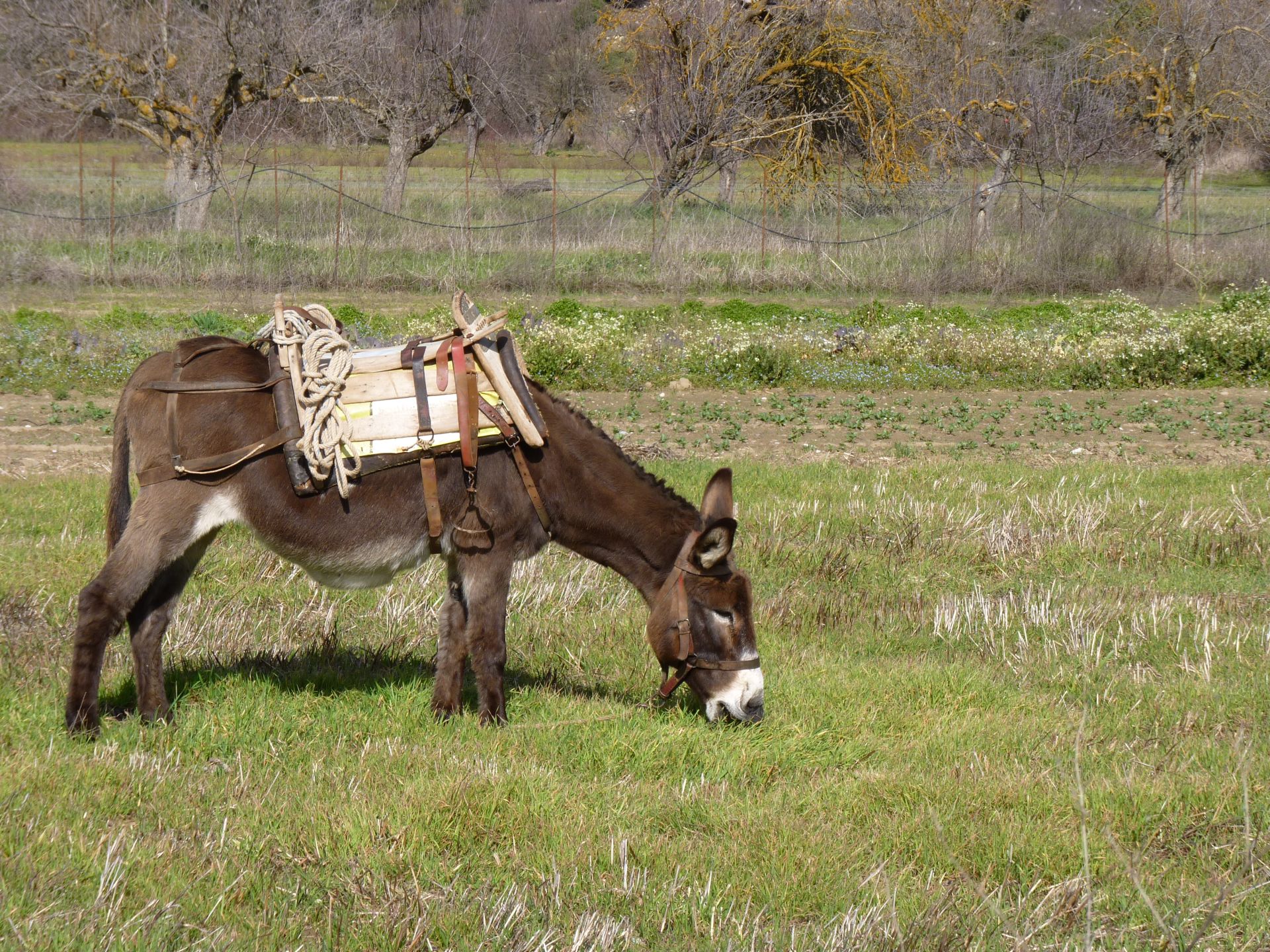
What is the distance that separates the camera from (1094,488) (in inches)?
405

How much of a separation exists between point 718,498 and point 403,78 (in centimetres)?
2889

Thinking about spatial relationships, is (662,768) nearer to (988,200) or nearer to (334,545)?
(334,545)

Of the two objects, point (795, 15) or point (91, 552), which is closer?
point (91, 552)

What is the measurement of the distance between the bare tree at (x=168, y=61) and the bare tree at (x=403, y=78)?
145 cm

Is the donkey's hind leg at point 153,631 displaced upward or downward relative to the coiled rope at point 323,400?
downward

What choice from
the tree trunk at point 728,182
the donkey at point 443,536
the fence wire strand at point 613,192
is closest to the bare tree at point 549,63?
the tree trunk at point 728,182

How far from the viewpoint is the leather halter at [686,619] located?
544 centimetres

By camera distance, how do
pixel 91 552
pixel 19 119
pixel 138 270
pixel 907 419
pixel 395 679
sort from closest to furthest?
pixel 395 679 → pixel 91 552 → pixel 907 419 → pixel 138 270 → pixel 19 119

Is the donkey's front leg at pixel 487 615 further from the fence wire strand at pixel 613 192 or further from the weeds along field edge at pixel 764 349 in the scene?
the fence wire strand at pixel 613 192

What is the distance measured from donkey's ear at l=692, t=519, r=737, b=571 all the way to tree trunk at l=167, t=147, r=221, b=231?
63.2 ft

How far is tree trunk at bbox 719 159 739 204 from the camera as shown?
29.0 meters

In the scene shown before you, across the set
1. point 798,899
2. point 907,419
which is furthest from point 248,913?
point 907,419

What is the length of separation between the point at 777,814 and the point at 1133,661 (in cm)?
299

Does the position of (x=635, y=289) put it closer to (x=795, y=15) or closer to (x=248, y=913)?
(x=795, y=15)
